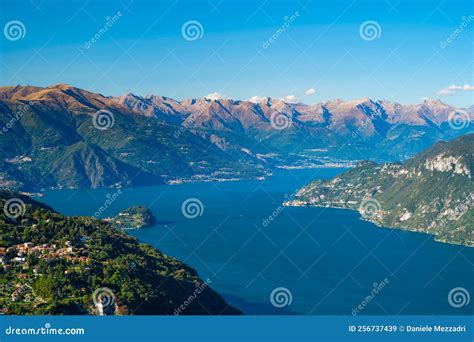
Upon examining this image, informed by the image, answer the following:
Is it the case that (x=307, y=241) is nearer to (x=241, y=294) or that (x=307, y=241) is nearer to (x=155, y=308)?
(x=241, y=294)

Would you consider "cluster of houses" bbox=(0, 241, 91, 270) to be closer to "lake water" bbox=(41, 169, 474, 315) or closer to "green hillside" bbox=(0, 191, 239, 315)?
"green hillside" bbox=(0, 191, 239, 315)

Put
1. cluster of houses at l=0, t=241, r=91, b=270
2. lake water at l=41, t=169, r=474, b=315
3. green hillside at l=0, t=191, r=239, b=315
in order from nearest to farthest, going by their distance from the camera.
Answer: green hillside at l=0, t=191, r=239, b=315
cluster of houses at l=0, t=241, r=91, b=270
lake water at l=41, t=169, r=474, b=315

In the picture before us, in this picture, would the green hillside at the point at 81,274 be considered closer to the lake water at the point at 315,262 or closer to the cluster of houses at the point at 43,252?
the cluster of houses at the point at 43,252

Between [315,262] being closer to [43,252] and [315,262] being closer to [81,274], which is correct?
[43,252]

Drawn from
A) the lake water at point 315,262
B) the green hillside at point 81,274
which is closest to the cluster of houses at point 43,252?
the green hillside at point 81,274

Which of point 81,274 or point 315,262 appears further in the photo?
point 315,262

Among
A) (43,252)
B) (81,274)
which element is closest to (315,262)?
(43,252)

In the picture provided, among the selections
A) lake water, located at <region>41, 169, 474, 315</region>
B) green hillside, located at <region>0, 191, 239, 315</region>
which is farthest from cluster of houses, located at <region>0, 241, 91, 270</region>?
lake water, located at <region>41, 169, 474, 315</region>
